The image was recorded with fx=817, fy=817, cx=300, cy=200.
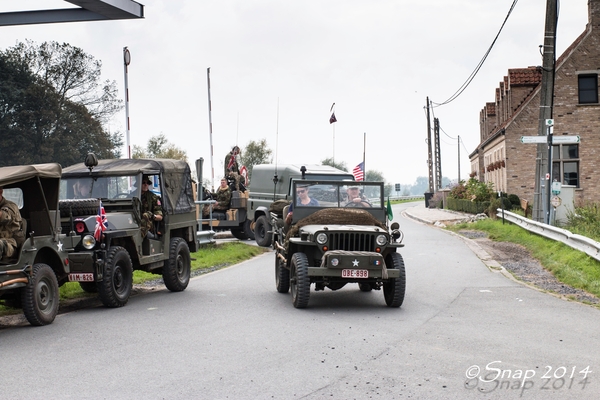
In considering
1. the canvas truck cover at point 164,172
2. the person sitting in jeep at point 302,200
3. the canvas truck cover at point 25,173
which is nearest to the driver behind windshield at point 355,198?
the person sitting in jeep at point 302,200

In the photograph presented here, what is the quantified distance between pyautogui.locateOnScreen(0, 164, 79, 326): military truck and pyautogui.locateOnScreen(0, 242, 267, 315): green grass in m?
1.88

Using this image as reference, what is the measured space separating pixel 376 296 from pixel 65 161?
42.6 m

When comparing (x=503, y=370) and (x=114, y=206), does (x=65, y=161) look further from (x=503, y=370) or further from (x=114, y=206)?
(x=503, y=370)

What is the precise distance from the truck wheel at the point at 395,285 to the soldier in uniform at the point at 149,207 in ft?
12.6

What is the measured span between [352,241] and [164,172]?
3855mm

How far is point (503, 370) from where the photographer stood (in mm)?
7008

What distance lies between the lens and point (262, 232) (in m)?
24.9

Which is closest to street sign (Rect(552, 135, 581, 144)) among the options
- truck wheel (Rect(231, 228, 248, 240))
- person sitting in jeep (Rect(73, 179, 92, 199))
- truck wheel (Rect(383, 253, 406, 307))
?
truck wheel (Rect(383, 253, 406, 307))

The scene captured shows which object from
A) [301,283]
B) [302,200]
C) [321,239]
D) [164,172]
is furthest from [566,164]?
[301,283]

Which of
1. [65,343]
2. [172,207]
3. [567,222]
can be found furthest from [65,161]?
[65,343]

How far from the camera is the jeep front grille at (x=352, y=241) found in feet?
37.2

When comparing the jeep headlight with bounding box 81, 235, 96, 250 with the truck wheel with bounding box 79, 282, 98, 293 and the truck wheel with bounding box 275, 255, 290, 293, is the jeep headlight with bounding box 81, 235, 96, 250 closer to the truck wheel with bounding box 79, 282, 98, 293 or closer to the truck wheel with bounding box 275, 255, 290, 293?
the truck wheel with bounding box 79, 282, 98, 293

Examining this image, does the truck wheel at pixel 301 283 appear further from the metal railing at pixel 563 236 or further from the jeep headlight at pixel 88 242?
the metal railing at pixel 563 236

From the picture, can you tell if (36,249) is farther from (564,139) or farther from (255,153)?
(255,153)
